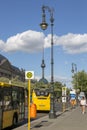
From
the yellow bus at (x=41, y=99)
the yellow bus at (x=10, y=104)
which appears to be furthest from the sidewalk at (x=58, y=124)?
the yellow bus at (x=41, y=99)

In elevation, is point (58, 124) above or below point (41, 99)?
below

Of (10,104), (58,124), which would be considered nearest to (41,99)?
(58,124)

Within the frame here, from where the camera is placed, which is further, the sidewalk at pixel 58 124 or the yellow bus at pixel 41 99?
the yellow bus at pixel 41 99

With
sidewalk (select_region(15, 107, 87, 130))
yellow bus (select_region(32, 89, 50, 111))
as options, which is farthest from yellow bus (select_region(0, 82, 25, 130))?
yellow bus (select_region(32, 89, 50, 111))

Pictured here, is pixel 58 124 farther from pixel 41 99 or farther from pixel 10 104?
pixel 41 99

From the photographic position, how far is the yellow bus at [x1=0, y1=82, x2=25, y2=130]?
66.8ft

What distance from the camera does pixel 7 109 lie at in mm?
21156

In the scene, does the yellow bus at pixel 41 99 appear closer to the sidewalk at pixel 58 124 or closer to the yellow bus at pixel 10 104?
the sidewalk at pixel 58 124

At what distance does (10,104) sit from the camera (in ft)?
72.2

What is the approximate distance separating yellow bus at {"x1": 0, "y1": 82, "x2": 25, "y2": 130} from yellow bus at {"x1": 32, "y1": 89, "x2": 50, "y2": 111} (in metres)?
17.7

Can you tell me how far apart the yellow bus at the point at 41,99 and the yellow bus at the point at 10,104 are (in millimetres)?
17694

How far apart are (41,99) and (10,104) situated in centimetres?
2170

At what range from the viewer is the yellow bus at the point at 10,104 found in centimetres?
2036

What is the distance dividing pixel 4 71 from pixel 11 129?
472ft
